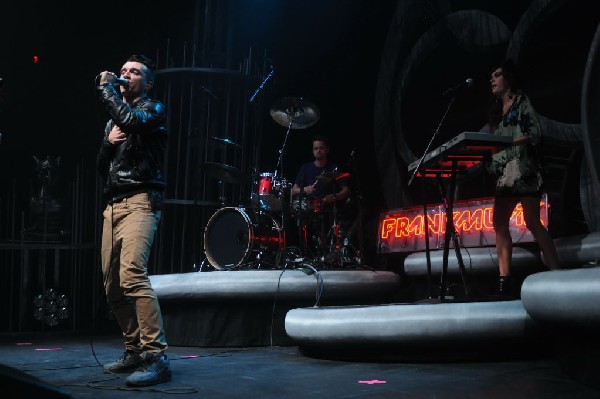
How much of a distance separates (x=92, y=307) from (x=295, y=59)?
4.03 metres

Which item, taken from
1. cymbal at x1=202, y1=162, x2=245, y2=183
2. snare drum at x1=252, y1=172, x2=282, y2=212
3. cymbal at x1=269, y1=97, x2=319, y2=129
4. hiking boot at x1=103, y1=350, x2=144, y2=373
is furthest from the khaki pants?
cymbal at x1=269, y1=97, x2=319, y2=129

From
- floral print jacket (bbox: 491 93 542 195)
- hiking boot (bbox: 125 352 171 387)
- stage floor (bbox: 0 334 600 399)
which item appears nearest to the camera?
stage floor (bbox: 0 334 600 399)

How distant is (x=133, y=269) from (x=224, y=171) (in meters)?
2.68

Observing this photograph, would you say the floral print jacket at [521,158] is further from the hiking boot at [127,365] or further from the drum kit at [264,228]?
the hiking boot at [127,365]

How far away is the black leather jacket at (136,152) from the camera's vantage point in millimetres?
3457

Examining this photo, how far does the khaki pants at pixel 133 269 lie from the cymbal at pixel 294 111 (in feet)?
11.8

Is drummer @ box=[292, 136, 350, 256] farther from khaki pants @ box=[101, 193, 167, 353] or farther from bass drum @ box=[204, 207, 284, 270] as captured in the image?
khaki pants @ box=[101, 193, 167, 353]

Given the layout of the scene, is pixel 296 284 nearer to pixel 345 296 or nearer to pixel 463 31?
pixel 345 296

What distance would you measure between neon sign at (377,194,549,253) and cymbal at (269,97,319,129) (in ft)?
4.60

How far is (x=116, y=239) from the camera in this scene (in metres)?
3.59

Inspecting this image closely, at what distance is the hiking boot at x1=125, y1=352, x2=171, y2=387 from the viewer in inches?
126

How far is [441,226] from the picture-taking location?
20.0 feet

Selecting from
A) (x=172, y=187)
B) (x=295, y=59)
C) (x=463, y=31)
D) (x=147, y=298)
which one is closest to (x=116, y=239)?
(x=147, y=298)

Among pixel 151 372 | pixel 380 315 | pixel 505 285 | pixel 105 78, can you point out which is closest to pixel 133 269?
pixel 151 372
